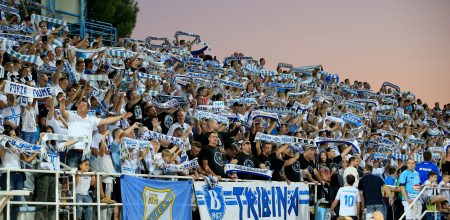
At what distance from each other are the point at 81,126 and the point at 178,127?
3406 millimetres

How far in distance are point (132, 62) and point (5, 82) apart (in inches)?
335

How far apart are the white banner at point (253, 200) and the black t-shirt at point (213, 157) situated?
0.37 metres

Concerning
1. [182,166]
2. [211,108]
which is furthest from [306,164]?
[182,166]

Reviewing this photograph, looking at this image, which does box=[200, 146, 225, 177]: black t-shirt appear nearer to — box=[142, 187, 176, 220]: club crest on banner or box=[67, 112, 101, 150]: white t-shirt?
box=[142, 187, 176, 220]: club crest on banner

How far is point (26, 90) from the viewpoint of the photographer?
59.2 feet

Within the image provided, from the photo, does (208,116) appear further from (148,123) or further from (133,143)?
(133,143)

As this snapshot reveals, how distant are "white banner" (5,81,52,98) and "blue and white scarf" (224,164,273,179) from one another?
4739mm

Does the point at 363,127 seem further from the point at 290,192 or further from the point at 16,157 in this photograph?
the point at 16,157

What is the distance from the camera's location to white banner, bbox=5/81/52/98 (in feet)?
58.4

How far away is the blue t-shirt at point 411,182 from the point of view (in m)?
23.2

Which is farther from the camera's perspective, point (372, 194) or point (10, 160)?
point (372, 194)

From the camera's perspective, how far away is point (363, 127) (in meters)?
31.1

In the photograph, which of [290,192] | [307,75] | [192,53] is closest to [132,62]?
[290,192]

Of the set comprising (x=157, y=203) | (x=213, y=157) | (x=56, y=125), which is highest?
(x=56, y=125)
